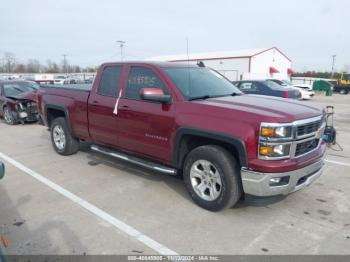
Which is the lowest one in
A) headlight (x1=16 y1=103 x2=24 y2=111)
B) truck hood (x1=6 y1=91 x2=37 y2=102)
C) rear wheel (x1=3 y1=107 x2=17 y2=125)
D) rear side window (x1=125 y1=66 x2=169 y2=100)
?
rear wheel (x1=3 y1=107 x2=17 y2=125)

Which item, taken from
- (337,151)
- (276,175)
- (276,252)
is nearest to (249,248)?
(276,252)

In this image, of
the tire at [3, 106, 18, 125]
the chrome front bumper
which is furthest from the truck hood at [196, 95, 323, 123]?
the tire at [3, 106, 18, 125]

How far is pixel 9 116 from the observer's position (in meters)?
11.1

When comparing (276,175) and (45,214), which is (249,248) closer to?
(276,175)

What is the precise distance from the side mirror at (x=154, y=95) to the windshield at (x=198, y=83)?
0.26 m

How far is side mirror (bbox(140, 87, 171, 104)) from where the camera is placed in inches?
163

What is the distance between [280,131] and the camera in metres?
3.48

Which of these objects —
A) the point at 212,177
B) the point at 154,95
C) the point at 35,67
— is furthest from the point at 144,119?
the point at 35,67

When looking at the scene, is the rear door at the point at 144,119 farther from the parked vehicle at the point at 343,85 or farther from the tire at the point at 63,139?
the parked vehicle at the point at 343,85

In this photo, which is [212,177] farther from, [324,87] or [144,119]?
[324,87]

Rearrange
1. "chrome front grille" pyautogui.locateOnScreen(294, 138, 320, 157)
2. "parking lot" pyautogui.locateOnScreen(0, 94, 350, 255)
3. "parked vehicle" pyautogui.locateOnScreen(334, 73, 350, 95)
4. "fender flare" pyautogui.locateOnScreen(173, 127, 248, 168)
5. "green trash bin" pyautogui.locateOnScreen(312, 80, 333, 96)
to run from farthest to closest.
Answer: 1. "parked vehicle" pyautogui.locateOnScreen(334, 73, 350, 95)
2. "green trash bin" pyautogui.locateOnScreen(312, 80, 333, 96)
3. "chrome front grille" pyautogui.locateOnScreen(294, 138, 320, 157)
4. "fender flare" pyautogui.locateOnScreen(173, 127, 248, 168)
5. "parking lot" pyautogui.locateOnScreen(0, 94, 350, 255)

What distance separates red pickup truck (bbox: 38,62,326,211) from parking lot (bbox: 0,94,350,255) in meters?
0.38

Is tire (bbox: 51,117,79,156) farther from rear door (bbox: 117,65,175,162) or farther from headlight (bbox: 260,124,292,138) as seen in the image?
headlight (bbox: 260,124,292,138)

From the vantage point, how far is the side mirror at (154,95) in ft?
13.5
